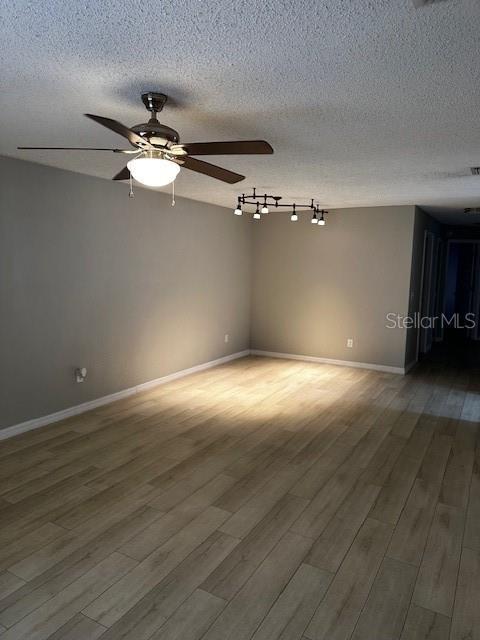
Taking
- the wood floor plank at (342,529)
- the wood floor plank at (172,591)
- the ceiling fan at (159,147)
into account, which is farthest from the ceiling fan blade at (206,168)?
the wood floor plank at (342,529)

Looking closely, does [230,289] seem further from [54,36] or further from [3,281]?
[54,36]

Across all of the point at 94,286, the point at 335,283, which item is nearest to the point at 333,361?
the point at 335,283

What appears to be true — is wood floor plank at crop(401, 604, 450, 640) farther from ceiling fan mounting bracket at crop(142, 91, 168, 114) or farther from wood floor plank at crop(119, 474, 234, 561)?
ceiling fan mounting bracket at crop(142, 91, 168, 114)

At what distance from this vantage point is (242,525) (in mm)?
2596

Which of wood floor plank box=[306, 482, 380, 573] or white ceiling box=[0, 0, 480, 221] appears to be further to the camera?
wood floor plank box=[306, 482, 380, 573]

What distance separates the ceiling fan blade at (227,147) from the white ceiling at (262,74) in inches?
10.2

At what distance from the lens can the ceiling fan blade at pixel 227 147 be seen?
6.86 ft

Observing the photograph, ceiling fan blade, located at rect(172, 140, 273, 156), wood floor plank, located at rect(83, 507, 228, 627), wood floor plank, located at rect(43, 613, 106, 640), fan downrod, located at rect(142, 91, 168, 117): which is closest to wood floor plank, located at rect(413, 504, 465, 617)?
wood floor plank, located at rect(83, 507, 228, 627)

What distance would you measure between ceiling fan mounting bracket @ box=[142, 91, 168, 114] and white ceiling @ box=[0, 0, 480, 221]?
0.05m

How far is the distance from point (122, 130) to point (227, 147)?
1.63 ft

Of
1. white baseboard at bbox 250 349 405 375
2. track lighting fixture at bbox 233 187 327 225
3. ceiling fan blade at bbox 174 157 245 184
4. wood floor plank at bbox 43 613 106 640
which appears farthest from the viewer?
white baseboard at bbox 250 349 405 375

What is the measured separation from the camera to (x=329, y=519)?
267cm

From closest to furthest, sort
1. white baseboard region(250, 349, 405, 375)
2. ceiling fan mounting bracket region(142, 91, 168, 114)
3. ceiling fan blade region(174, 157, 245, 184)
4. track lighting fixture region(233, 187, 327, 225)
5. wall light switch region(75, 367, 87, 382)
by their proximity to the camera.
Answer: ceiling fan mounting bracket region(142, 91, 168, 114) < ceiling fan blade region(174, 157, 245, 184) < wall light switch region(75, 367, 87, 382) < track lighting fixture region(233, 187, 327, 225) < white baseboard region(250, 349, 405, 375)

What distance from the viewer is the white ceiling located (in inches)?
58.4
